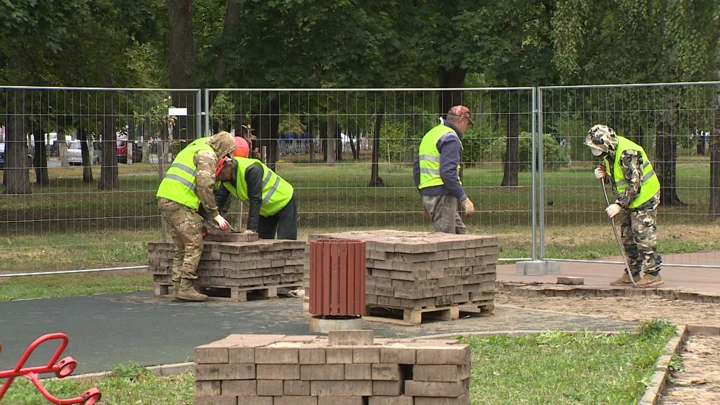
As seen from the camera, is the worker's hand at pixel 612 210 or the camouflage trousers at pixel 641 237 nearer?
the worker's hand at pixel 612 210

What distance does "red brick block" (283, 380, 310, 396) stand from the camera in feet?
19.8

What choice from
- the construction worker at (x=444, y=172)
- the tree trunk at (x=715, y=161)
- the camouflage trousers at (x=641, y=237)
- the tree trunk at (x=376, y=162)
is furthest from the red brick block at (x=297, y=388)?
the tree trunk at (x=715, y=161)

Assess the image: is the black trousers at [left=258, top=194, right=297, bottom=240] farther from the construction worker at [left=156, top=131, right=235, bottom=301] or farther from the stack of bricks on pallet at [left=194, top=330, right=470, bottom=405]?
the stack of bricks on pallet at [left=194, top=330, right=470, bottom=405]

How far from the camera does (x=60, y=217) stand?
1405cm

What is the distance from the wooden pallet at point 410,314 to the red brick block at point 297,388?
4.38 meters

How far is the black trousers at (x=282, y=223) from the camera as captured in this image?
1266cm

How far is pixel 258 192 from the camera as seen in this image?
1215 cm

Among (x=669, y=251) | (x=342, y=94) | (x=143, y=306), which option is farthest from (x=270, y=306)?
(x=669, y=251)

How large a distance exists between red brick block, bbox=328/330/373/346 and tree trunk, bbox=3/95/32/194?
8665mm

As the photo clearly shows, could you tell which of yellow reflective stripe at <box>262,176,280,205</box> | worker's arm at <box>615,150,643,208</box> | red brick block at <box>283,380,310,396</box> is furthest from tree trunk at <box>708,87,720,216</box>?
red brick block at <box>283,380,310,396</box>

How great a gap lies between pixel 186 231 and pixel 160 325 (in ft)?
5.07

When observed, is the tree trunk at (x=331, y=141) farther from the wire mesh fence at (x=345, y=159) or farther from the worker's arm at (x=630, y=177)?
the worker's arm at (x=630, y=177)

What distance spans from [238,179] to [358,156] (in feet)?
9.28

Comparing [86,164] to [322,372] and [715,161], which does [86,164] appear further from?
[322,372]
